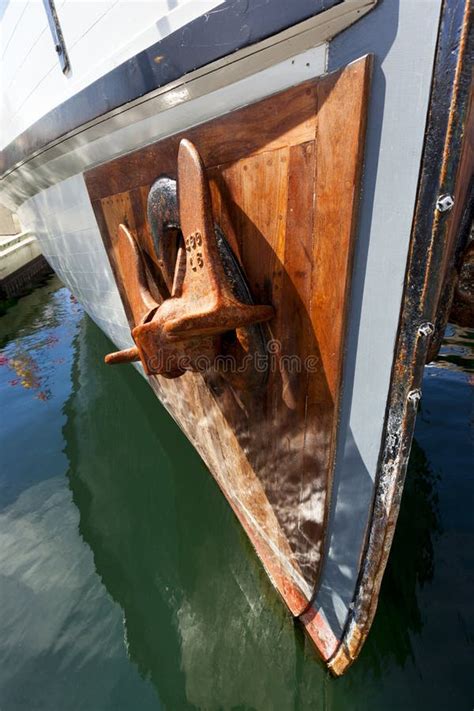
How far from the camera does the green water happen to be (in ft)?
7.18

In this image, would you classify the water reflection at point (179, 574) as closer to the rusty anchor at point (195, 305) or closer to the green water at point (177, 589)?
the green water at point (177, 589)

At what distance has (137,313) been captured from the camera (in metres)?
2.43

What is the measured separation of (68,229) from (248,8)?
233 cm

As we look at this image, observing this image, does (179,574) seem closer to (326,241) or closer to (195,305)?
(195,305)

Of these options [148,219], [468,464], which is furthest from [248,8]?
[468,464]

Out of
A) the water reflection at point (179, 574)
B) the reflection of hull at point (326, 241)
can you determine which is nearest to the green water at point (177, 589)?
the water reflection at point (179, 574)

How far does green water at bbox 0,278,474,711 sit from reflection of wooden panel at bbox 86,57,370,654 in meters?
0.44

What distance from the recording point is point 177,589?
2.76 metres

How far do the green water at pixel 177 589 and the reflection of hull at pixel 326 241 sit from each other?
41cm

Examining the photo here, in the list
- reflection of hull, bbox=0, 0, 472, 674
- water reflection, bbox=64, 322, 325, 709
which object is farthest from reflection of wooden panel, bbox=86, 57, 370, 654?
water reflection, bbox=64, 322, 325, 709

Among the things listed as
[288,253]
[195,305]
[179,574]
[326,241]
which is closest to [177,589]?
[179,574]

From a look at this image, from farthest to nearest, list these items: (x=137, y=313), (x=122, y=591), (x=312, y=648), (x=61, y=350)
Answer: (x=61, y=350), (x=122, y=591), (x=137, y=313), (x=312, y=648)

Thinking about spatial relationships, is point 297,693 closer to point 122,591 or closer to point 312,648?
point 312,648

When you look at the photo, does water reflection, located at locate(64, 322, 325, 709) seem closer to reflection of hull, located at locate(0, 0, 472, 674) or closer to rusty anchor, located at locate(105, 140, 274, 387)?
reflection of hull, located at locate(0, 0, 472, 674)
